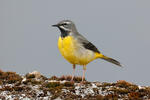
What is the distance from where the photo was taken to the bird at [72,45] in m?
16.8

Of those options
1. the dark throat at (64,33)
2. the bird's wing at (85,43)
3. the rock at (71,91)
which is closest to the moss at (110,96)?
the rock at (71,91)

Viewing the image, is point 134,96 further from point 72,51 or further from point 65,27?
point 65,27

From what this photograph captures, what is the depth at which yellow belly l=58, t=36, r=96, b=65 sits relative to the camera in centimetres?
1673

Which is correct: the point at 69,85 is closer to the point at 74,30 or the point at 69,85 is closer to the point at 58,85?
the point at 58,85

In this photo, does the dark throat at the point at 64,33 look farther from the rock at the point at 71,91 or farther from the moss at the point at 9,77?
the moss at the point at 9,77

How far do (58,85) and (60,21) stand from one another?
3339 mm

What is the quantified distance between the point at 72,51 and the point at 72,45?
0.30m

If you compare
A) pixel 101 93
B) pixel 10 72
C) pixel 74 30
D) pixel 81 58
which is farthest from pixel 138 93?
pixel 10 72

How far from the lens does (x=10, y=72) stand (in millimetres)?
22156

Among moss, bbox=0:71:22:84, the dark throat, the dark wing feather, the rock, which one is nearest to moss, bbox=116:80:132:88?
the rock

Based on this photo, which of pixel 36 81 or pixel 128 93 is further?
pixel 36 81

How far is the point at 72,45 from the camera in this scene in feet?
54.9

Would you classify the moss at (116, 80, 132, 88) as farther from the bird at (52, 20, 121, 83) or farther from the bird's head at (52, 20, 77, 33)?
the bird's head at (52, 20, 77, 33)

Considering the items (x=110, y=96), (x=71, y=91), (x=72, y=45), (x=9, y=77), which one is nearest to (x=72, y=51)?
(x=72, y=45)
